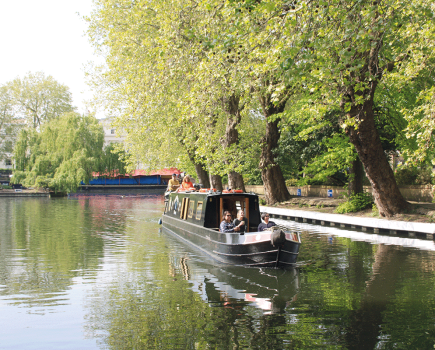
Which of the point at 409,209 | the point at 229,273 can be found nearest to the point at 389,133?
the point at 409,209

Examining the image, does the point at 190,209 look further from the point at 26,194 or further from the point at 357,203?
the point at 26,194

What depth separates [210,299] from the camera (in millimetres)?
9367

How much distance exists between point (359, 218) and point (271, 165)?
8369 millimetres

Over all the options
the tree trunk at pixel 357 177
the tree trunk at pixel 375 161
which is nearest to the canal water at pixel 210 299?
the tree trunk at pixel 375 161

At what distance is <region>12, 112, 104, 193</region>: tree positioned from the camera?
170ft

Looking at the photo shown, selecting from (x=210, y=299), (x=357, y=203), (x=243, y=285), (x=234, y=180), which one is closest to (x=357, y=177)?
(x=357, y=203)

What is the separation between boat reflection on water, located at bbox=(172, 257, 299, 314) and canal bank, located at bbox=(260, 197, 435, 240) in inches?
325

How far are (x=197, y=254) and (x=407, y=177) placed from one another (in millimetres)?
20081

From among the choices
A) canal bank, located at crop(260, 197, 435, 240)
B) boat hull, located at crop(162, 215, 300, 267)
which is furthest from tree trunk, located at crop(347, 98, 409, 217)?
boat hull, located at crop(162, 215, 300, 267)

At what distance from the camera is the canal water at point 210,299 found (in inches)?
277

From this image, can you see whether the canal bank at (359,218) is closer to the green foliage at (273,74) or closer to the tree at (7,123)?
the green foliage at (273,74)

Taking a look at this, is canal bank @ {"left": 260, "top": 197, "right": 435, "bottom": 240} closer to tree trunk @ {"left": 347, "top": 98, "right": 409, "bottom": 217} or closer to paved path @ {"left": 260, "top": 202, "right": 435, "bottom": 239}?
paved path @ {"left": 260, "top": 202, "right": 435, "bottom": 239}

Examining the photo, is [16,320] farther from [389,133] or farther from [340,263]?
[389,133]

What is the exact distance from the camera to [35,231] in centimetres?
2134
